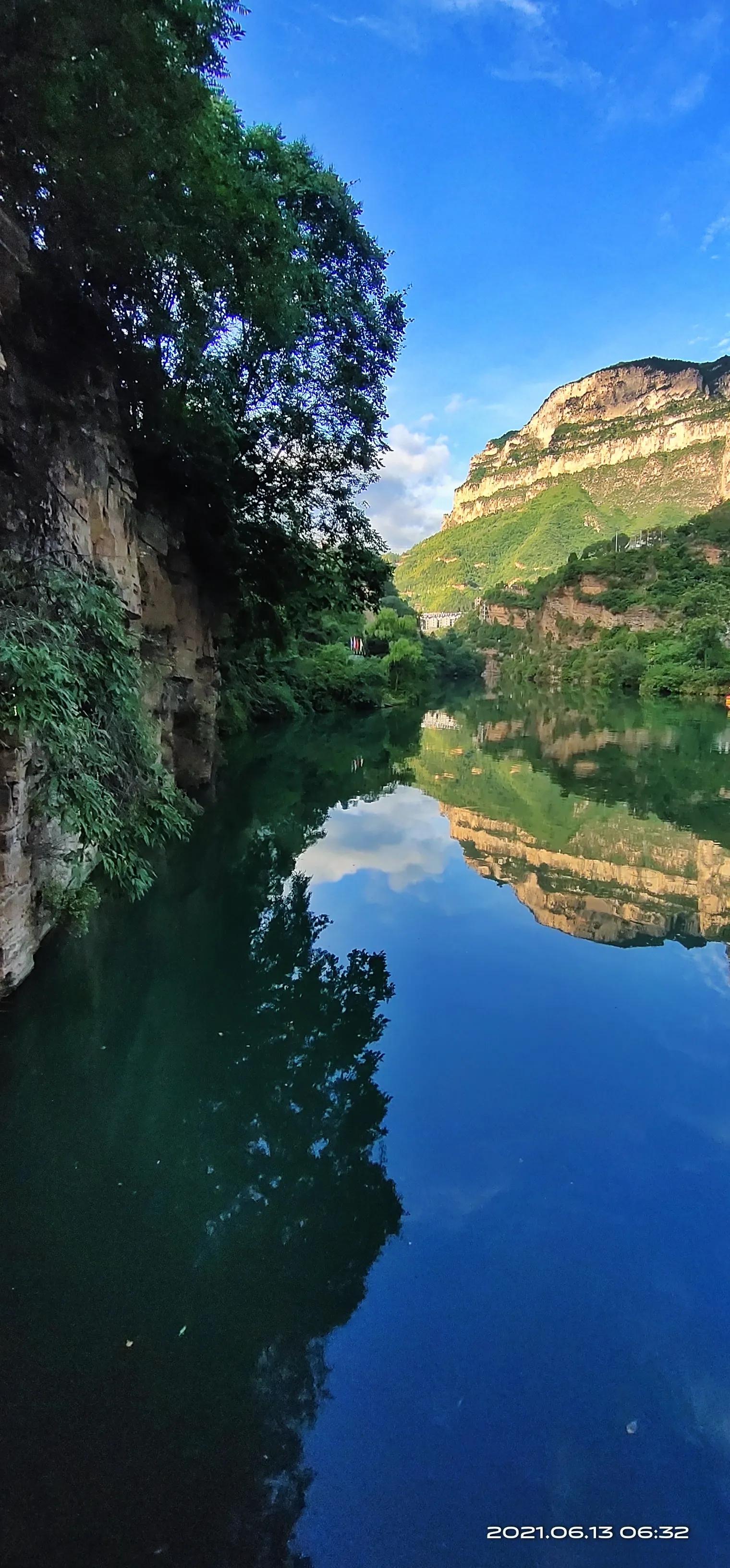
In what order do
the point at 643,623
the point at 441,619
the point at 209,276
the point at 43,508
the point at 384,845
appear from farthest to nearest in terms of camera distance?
the point at 441,619
the point at 643,623
the point at 384,845
the point at 209,276
the point at 43,508

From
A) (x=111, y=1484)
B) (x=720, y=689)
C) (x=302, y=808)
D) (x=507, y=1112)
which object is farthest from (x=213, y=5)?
(x=720, y=689)

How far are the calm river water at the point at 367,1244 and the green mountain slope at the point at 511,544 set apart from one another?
372 ft

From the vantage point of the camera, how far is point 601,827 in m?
A: 12.4

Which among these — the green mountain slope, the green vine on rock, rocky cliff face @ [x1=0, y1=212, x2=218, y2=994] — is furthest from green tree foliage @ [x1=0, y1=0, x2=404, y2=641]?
the green mountain slope

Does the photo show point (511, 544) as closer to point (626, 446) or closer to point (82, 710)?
point (626, 446)

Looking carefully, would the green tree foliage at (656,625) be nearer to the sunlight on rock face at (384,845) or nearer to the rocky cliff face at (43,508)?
the sunlight on rock face at (384,845)

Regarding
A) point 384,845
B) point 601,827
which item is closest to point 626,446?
point 601,827

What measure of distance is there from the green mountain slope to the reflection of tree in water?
114m

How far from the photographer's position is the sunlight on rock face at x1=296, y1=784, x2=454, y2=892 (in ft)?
33.0

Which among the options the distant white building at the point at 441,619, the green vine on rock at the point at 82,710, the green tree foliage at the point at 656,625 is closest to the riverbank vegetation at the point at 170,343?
the green vine on rock at the point at 82,710

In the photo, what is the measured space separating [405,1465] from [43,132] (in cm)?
761

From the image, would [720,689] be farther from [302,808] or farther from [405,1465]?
[405,1465]

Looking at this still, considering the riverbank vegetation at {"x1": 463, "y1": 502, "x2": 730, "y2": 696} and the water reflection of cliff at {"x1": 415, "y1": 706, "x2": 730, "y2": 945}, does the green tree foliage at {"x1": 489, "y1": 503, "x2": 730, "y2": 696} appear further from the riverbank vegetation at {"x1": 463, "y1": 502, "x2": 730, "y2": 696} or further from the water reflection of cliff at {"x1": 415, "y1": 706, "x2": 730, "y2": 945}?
the water reflection of cliff at {"x1": 415, "y1": 706, "x2": 730, "y2": 945}

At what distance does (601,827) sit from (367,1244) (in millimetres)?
9883
